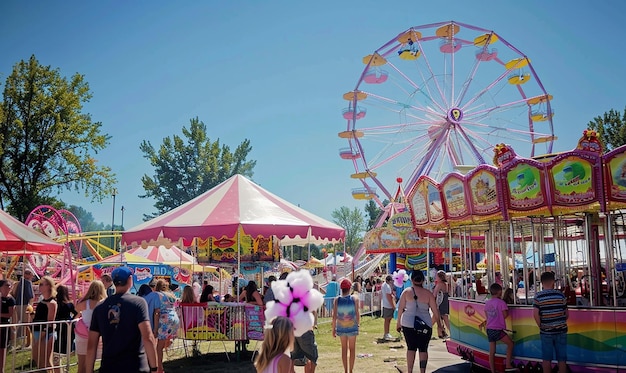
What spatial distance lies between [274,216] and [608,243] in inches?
236

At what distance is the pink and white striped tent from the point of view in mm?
11219

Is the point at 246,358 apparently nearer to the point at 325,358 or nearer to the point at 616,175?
the point at 325,358

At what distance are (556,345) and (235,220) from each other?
19.6ft

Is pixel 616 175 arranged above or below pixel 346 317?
above

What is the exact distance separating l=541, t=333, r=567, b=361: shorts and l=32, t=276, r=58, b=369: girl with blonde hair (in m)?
7.11

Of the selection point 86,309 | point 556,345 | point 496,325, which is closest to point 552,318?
point 556,345

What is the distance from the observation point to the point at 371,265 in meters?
39.2

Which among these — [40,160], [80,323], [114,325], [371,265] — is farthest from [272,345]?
[371,265]

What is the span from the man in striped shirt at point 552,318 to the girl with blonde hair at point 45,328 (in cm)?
704

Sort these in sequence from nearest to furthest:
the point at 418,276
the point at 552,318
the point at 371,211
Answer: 1. the point at 552,318
2. the point at 418,276
3. the point at 371,211

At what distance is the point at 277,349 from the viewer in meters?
4.13

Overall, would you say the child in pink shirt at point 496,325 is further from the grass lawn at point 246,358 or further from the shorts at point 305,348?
the shorts at point 305,348

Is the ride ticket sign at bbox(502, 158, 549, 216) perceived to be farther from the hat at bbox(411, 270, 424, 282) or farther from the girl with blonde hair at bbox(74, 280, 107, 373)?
the girl with blonde hair at bbox(74, 280, 107, 373)

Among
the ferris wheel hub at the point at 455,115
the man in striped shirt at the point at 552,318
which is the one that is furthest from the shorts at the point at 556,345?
the ferris wheel hub at the point at 455,115
